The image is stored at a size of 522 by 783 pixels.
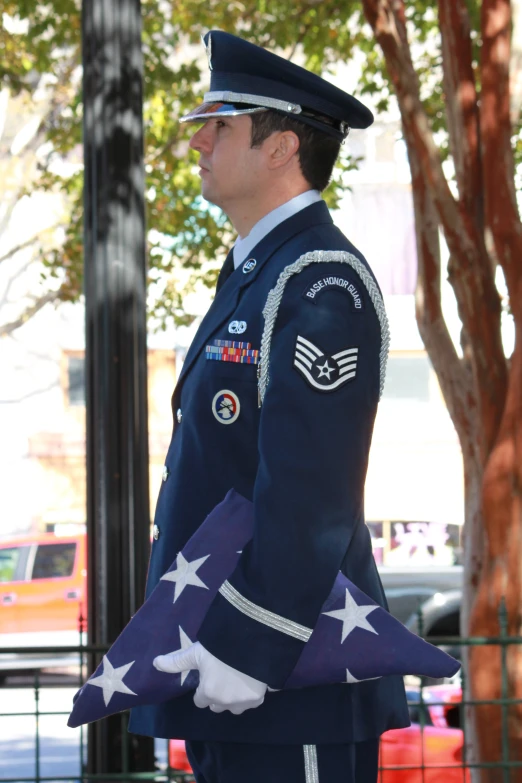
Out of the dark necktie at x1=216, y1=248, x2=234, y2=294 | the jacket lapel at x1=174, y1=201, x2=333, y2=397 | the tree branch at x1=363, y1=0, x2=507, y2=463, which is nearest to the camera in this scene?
the jacket lapel at x1=174, y1=201, x2=333, y2=397

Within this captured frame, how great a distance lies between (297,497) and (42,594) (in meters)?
13.8

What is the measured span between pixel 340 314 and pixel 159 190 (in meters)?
8.77

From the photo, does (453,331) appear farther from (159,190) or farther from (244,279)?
(244,279)

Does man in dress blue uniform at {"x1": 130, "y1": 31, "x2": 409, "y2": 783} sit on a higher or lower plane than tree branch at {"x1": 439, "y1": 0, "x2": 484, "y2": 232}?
lower

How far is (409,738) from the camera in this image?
7.00 meters

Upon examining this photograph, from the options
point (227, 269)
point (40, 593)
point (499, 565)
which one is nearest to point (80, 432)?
point (40, 593)

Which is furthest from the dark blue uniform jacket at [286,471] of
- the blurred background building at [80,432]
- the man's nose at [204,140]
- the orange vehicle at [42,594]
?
the blurred background building at [80,432]

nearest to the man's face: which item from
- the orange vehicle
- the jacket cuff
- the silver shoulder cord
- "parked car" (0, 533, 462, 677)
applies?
the silver shoulder cord

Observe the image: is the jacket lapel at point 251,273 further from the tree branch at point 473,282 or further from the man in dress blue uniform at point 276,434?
the tree branch at point 473,282

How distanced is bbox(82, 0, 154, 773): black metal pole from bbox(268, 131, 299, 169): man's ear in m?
1.70

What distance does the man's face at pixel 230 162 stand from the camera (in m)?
2.13

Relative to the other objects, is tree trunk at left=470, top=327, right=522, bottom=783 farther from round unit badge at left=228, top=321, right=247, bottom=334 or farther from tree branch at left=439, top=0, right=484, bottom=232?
round unit badge at left=228, top=321, right=247, bottom=334

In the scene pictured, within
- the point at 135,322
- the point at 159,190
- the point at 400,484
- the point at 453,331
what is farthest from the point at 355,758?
the point at 453,331

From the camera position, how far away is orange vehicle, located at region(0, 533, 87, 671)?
1487 centimetres
